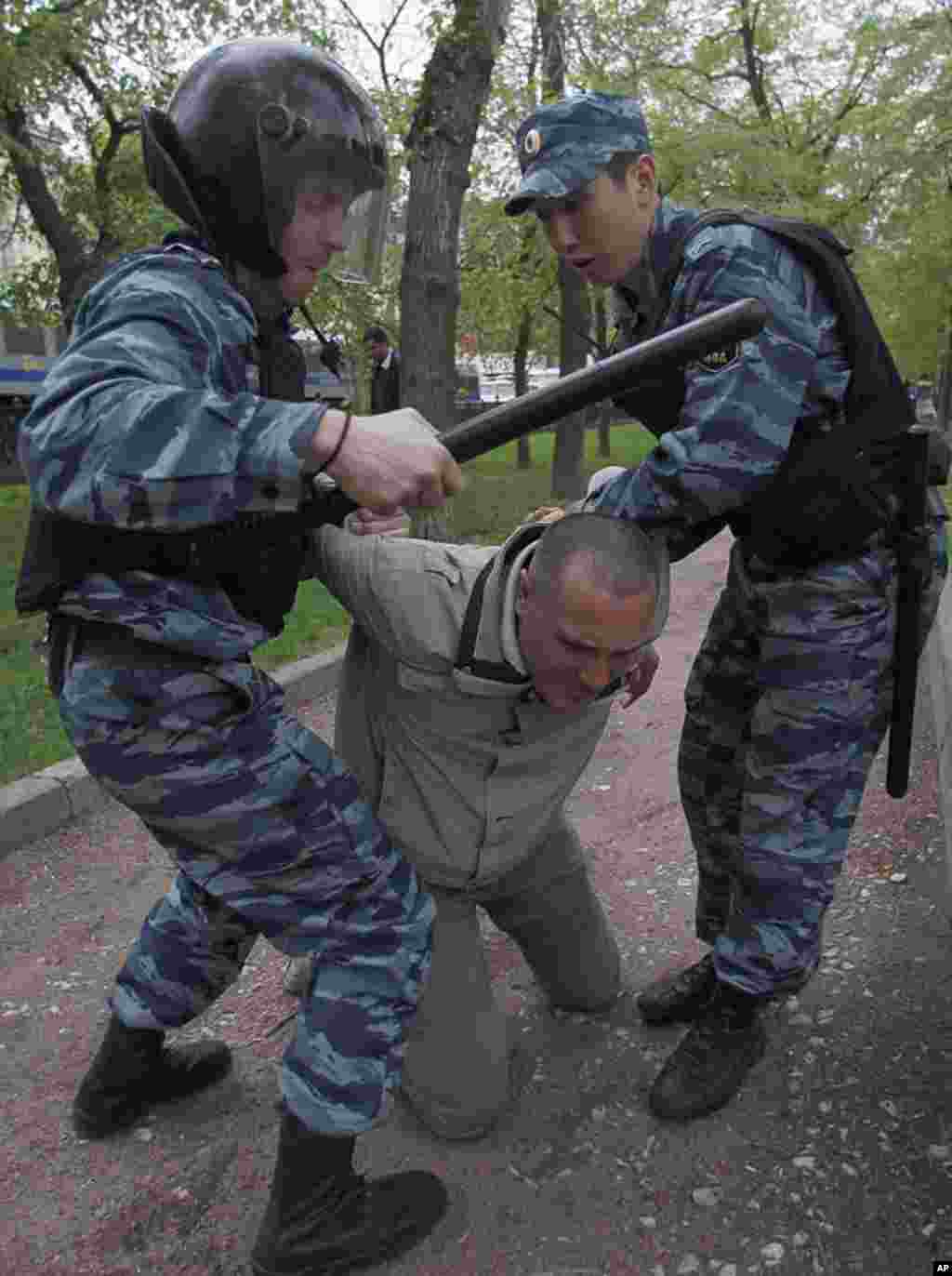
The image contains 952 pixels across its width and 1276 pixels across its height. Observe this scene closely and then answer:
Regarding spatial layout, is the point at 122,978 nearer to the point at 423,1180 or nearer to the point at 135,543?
the point at 423,1180

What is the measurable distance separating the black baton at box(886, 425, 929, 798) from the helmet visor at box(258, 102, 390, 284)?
1.15 meters

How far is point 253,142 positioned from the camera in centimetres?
180

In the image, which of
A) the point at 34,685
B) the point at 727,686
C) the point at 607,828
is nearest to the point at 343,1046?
the point at 727,686

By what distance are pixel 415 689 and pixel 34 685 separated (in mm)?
3928

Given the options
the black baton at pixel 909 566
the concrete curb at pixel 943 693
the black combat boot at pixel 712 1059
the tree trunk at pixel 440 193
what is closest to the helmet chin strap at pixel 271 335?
the black baton at pixel 909 566

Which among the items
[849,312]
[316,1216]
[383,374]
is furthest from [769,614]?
[383,374]

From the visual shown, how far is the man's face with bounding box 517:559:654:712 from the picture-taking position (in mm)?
1920

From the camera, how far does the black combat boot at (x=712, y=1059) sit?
7.73ft

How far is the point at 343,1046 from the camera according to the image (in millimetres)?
1887

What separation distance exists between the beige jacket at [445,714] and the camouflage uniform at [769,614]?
35 cm

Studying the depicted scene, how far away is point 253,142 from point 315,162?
10 centimetres

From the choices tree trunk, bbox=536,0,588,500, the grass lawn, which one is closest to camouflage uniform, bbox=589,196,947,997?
the grass lawn

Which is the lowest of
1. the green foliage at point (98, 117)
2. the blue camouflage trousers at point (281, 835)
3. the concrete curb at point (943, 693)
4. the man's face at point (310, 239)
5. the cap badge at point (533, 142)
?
the concrete curb at point (943, 693)

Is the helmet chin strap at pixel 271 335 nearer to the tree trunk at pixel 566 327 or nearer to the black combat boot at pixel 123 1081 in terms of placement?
the black combat boot at pixel 123 1081
